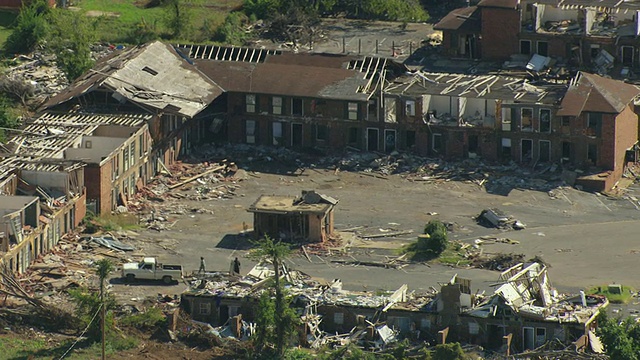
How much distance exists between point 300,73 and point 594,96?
705 inches

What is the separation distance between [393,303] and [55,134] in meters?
27.0

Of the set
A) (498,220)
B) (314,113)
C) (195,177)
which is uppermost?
(314,113)

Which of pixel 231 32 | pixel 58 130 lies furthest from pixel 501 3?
pixel 58 130

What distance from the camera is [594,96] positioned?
121562 mm

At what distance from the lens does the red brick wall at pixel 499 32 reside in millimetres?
137250

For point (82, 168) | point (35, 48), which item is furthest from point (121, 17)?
point (82, 168)

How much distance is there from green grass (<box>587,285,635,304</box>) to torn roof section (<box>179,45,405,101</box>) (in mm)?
26149

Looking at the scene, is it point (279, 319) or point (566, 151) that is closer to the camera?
point (279, 319)

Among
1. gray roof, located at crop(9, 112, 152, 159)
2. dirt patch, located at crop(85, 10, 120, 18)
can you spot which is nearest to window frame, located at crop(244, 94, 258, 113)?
gray roof, located at crop(9, 112, 152, 159)

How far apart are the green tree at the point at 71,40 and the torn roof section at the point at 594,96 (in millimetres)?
29618

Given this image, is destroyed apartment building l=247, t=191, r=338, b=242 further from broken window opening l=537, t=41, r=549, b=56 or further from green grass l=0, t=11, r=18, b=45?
green grass l=0, t=11, r=18, b=45

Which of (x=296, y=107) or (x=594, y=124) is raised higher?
(x=296, y=107)

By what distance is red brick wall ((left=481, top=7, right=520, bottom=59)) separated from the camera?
13725 centimetres

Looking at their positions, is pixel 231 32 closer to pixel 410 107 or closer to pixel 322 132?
pixel 322 132
